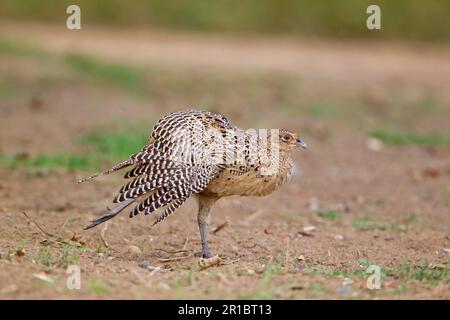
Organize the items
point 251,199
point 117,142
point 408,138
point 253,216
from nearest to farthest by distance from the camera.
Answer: point 253,216 < point 251,199 < point 117,142 < point 408,138

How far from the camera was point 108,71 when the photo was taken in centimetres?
1557

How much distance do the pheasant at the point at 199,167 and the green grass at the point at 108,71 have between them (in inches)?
305

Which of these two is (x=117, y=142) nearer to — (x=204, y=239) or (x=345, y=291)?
(x=204, y=239)

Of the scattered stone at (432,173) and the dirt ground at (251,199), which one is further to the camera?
the scattered stone at (432,173)

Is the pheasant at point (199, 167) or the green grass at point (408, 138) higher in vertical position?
the pheasant at point (199, 167)

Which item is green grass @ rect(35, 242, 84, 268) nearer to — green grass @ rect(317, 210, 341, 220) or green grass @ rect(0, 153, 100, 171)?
green grass @ rect(317, 210, 341, 220)

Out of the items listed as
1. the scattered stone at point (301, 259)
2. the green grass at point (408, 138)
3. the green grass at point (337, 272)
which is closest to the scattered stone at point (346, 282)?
the green grass at point (337, 272)

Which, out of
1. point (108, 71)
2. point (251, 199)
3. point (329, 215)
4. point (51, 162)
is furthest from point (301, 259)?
point (108, 71)

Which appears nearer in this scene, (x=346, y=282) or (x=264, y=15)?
(x=346, y=282)

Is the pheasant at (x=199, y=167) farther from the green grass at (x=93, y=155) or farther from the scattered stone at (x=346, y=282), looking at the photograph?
the green grass at (x=93, y=155)

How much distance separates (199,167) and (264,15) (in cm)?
1464

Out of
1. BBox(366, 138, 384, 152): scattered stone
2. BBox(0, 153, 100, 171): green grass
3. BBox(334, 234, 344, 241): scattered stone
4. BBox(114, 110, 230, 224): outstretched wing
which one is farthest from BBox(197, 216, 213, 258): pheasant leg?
BBox(366, 138, 384, 152): scattered stone

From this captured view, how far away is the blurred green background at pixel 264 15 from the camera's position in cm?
2020

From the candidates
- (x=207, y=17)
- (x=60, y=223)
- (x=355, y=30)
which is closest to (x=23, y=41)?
Result: (x=207, y=17)
